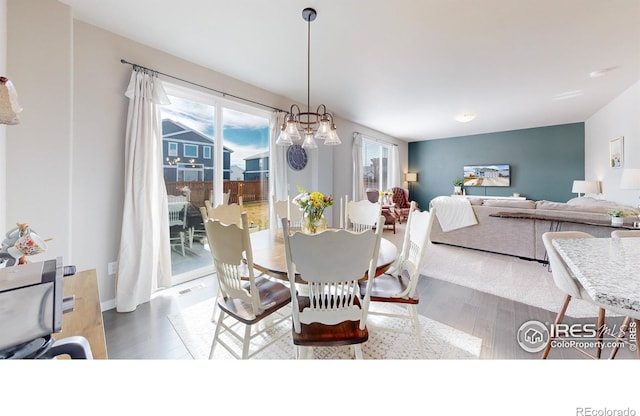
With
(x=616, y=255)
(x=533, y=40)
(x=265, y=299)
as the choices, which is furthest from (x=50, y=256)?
(x=533, y=40)

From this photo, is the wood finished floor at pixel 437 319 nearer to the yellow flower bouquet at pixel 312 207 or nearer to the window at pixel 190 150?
the yellow flower bouquet at pixel 312 207

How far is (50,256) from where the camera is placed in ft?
6.10

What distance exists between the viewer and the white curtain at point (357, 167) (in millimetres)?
5480

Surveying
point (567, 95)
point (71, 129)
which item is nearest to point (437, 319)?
point (71, 129)

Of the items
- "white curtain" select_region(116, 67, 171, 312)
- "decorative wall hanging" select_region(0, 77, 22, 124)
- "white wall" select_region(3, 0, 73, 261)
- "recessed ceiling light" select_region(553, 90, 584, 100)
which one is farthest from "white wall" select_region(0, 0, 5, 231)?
"recessed ceiling light" select_region(553, 90, 584, 100)

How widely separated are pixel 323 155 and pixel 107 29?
3.15m

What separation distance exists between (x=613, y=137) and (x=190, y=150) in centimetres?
674

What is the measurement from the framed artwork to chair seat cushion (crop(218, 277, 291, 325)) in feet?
18.3

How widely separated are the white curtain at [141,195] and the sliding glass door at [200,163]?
0.82 feet

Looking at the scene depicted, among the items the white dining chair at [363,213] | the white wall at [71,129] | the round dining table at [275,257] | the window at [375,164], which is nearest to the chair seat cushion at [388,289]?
the round dining table at [275,257]

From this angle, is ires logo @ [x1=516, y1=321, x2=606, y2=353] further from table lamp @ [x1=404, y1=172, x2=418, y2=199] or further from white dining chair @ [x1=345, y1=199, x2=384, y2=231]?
table lamp @ [x1=404, y1=172, x2=418, y2=199]

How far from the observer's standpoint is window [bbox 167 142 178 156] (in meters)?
2.77
